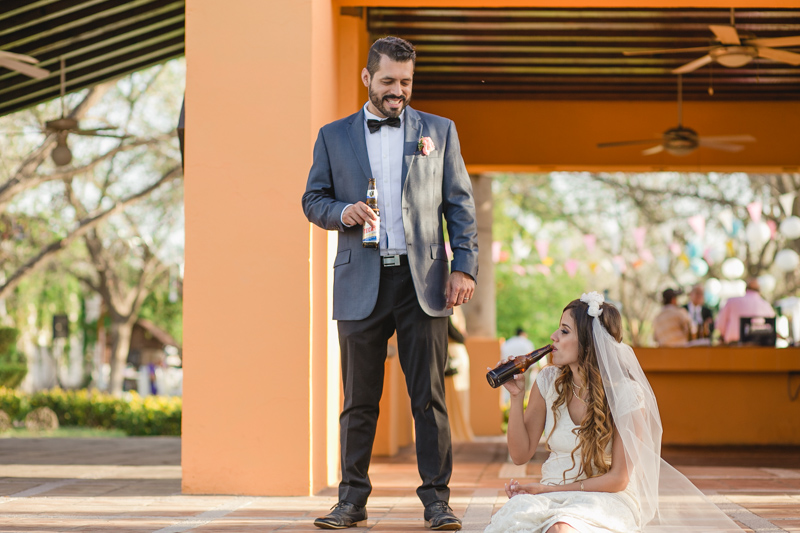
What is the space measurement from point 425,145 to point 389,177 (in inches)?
7.7

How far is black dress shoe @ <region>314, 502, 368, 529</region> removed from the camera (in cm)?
342

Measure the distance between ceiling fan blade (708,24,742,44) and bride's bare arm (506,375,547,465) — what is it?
4.52 metres

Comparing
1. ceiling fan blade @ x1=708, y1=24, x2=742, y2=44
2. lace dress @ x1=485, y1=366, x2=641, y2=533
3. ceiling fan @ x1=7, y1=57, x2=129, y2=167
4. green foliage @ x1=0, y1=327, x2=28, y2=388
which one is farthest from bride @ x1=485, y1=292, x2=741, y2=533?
green foliage @ x1=0, y1=327, x2=28, y2=388

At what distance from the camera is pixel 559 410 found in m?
3.04

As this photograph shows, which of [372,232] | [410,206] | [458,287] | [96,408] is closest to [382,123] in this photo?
[410,206]

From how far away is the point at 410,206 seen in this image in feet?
11.5

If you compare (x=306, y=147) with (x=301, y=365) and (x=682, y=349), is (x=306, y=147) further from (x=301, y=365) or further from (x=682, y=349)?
(x=682, y=349)

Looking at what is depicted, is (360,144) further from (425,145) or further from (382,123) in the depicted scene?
(425,145)

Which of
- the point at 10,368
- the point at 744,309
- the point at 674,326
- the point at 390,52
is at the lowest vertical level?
the point at 10,368

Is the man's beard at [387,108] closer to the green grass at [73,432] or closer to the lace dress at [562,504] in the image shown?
the lace dress at [562,504]

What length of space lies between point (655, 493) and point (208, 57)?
3.18m

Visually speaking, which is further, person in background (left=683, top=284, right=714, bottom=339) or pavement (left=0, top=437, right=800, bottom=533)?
person in background (left=683, top=284, right=714, bottom=339)

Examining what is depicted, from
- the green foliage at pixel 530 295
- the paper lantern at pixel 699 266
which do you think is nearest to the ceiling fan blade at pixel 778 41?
the paper lantern at pixel 699 266

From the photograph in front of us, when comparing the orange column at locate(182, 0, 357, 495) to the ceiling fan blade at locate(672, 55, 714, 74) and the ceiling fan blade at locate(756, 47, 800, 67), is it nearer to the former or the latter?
the ceiling fan blade at locate(672, 55, 714, 74)
